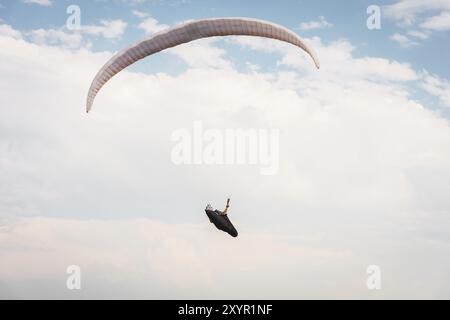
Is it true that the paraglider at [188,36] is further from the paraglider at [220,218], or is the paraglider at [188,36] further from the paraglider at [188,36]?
the paraglider at [220,218]

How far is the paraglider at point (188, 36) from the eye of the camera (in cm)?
2573

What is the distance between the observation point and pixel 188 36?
87.5 ft

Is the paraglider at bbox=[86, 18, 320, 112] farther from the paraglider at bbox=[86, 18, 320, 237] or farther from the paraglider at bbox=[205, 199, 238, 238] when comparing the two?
the paraglider at bbox=[205, 199, 238, 238]

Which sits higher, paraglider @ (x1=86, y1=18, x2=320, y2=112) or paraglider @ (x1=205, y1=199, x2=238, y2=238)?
paraglider @ (x1=86, y1=18, x2=320, y2=112)

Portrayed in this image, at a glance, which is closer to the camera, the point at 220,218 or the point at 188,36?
the point at 188,36

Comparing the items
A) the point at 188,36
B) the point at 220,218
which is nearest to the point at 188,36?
the point at 188,36

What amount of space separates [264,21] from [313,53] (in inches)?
107

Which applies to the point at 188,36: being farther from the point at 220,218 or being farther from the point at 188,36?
the point at 220,218

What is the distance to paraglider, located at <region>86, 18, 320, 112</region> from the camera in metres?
25.7

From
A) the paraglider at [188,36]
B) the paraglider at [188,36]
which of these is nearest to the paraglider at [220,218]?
the paraglider at [188,36]

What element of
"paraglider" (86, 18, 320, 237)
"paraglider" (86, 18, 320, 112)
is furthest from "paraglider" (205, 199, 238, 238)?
"paraglider" (86, 18, 320, 112)

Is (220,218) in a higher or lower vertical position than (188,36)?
lower
